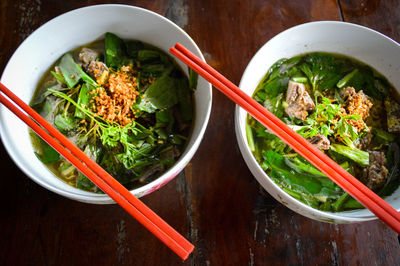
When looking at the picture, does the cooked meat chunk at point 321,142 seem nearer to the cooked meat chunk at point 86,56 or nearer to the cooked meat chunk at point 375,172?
the cooked meat chunk at point 375,172

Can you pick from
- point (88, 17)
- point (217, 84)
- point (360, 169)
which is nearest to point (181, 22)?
point (88, 17)

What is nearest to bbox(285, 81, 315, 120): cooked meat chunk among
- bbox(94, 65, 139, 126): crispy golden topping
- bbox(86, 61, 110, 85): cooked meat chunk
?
bbox(94, 65, 139, 126): crispy golden topping

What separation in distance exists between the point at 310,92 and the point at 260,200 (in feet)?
1.71

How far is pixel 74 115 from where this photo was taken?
1.30 m

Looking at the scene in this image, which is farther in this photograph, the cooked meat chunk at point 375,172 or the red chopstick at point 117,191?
the cooked meat chunk at point 375,172

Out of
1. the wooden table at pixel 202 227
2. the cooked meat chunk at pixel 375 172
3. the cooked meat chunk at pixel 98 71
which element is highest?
the cooked meat chunk at pixel 98 71

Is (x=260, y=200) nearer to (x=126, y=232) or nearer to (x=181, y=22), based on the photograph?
(x=126, y=232)

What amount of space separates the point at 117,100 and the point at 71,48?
392 mm

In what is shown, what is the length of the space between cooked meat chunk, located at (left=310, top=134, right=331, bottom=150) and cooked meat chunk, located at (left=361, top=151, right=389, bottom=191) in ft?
0.64

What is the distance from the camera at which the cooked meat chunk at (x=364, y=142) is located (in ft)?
4.33

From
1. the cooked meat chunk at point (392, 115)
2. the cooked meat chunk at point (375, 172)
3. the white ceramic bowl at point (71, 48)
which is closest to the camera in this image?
the white ceramic bowl at point (71, 48)

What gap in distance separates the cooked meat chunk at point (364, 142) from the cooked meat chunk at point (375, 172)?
0.04 m

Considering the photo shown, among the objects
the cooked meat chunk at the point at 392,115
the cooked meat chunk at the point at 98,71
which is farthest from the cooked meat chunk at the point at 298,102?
the cooked meat chunk at the point at 98,71

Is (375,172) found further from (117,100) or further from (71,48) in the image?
(71,48)
